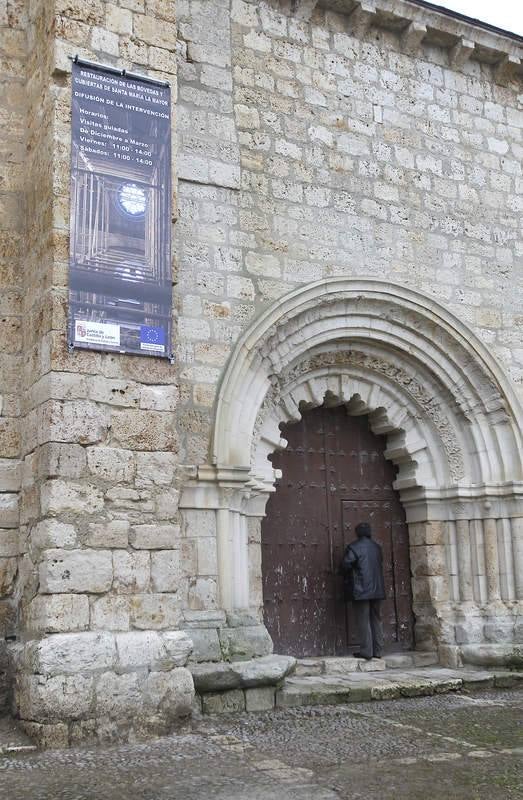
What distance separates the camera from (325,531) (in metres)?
7.46

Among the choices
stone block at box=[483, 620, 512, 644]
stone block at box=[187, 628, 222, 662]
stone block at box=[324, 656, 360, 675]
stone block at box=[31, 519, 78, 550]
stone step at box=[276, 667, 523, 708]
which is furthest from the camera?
stone block at box=[483, 620, 512, 644]

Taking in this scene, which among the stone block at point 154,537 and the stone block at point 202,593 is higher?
the stone block at point 154,537

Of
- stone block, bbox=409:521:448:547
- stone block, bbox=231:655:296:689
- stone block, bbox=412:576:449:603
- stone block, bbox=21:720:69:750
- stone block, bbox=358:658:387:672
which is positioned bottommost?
stone block, bbox=21:720:69:750

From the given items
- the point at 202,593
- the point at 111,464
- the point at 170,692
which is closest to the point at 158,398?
the point at 111,464

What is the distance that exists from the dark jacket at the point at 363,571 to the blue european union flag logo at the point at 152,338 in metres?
2.63

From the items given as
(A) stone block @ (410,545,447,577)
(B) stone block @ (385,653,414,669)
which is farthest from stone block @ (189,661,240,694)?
(A) stone block @ (410,545,447,577)

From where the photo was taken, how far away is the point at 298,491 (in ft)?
24.2


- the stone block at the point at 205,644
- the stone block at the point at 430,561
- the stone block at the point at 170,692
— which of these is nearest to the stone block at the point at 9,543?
the stone block at the point at 170,692

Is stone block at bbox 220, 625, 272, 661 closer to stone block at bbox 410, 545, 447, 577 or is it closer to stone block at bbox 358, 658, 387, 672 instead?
stone block at bbox 358, 658, 387, 672

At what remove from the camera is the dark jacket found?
23.1ft

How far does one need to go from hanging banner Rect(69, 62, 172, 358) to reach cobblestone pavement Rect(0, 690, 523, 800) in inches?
87.7

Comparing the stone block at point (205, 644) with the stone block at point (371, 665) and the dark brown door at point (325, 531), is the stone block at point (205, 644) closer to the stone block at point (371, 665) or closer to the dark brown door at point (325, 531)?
the dark brown door at point (325, 531)

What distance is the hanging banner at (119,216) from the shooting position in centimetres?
525

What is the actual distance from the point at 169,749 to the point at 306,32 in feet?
19.0
